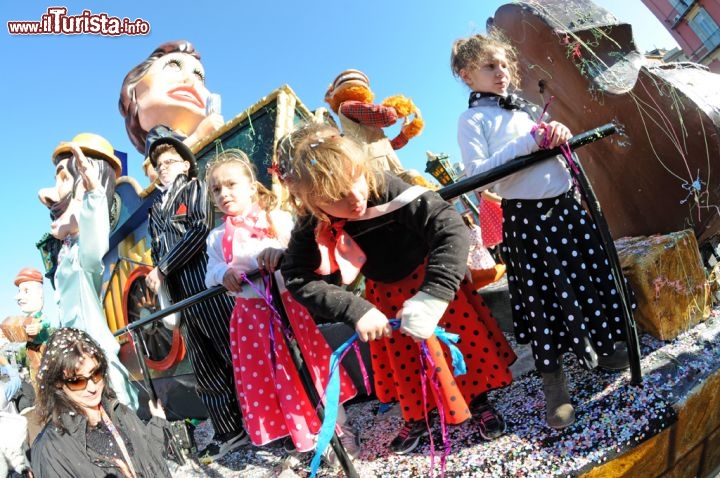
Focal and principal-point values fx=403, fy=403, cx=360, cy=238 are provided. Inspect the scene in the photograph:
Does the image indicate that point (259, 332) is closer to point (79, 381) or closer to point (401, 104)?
point (79, 381)

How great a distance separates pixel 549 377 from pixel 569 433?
0.57 feet

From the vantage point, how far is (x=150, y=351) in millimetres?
3768

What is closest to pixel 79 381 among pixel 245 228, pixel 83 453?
pixel 83 453

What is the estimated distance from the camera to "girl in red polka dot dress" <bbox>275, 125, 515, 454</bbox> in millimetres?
→ 1177

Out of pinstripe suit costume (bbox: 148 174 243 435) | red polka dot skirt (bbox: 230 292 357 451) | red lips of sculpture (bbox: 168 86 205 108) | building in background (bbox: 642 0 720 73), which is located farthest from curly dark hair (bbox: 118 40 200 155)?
building in background (bbox: 642 0 720 73)

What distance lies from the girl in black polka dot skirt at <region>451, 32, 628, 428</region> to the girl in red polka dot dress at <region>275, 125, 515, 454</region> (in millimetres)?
180

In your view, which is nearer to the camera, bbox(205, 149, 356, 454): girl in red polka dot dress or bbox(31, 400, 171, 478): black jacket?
bbox(31, 400, 171, 478): black jacket

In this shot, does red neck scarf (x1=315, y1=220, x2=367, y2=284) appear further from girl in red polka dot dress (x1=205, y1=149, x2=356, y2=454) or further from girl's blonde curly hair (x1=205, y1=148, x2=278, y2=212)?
girl's blonde curly hair (x1=205, y1=148, x2=278, y2=212)

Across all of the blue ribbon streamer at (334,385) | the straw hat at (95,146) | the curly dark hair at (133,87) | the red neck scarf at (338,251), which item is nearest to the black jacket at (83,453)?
the blue ribbon streamer at (334,385)

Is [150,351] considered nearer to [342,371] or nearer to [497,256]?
[342,371]

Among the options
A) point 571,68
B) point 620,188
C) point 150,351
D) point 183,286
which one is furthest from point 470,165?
point 150,351

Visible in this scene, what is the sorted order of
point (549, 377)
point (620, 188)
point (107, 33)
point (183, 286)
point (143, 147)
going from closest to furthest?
point (549, 377) < point (620, 188) < point (183, 286) < point (107, 33) < point (143, 147)

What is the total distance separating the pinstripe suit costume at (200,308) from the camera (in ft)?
7.01

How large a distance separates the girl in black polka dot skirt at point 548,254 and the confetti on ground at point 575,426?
8 centimetres
